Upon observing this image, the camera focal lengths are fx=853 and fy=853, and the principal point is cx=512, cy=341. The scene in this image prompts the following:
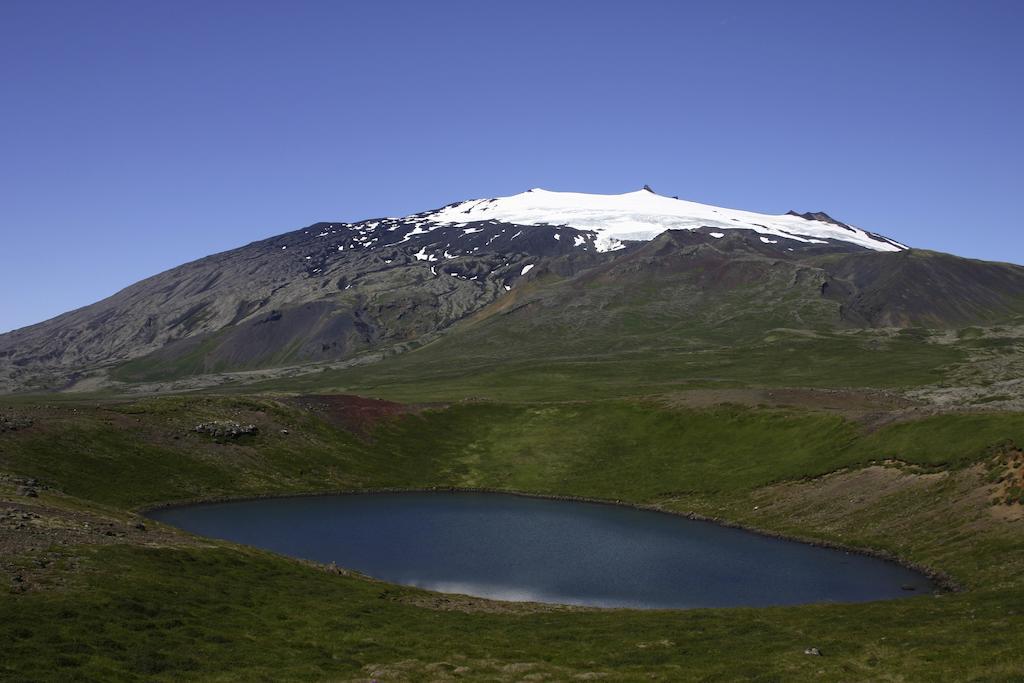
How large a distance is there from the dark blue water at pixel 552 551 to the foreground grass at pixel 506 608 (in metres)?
6.00

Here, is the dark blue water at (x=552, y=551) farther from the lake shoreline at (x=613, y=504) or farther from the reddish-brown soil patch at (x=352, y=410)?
the reddish-brown soil patch at (x=352, y=410)

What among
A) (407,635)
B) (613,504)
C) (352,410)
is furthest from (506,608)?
(352,410)

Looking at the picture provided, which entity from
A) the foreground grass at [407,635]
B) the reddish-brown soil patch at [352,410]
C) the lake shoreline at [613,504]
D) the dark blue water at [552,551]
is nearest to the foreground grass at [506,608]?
the foreground grass at [407,635]

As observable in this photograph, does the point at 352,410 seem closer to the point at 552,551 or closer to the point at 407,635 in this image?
the point at 552,551

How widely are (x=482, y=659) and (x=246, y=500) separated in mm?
75634

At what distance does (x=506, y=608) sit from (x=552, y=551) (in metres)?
25.6

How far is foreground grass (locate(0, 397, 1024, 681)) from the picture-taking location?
3862cm

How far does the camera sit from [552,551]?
84.8 m

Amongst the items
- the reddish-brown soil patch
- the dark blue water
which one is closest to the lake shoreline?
the dark blue water

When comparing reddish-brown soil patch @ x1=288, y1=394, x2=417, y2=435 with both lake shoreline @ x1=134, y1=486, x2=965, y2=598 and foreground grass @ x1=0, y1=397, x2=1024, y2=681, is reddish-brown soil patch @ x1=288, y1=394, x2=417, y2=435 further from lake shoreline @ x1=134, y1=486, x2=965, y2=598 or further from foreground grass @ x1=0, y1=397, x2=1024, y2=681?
lake shoreline @ x1=134, y1=486, x2=965, y2=598

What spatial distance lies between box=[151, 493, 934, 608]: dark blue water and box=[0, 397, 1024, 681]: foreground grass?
6.00 meters

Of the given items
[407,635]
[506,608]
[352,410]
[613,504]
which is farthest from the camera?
[352,410]

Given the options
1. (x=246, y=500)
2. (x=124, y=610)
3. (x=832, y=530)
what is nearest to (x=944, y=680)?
(x=124, y=610)

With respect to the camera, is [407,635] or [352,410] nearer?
[407,635]
